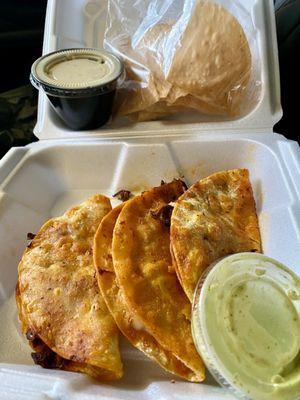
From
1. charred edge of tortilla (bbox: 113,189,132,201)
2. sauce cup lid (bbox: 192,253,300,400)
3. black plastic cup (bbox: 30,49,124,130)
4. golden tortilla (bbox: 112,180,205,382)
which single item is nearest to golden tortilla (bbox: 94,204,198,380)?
golden tortilla (bbox: 112,180,205,382)

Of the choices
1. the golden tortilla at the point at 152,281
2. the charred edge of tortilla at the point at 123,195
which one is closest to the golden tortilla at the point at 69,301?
the golden tortilla at the point at 152,281

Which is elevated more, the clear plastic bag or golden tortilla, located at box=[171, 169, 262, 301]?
the clear plastic bag

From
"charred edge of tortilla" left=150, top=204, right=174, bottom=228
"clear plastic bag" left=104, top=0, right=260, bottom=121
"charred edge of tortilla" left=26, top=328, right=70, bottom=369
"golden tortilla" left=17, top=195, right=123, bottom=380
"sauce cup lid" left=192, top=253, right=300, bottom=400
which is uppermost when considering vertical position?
"clear plastic bag" left=104, top=0, right=260, bottom=121

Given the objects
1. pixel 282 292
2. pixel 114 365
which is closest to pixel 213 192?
pixel 282 292

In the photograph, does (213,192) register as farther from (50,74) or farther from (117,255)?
(50,74)

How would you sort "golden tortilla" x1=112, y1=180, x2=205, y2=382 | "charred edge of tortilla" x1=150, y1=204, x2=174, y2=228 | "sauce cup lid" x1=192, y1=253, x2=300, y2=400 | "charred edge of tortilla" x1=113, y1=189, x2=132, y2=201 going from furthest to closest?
"charred edge of tortilla" x1=113, y1=189, x2=132, y2=201 < "charred edge of tortilla" x1=150, y1=204, x2=174, y2=228 < "golden tortilla" x1=112, y1=180, x2=205, y2=382 < "sauce cup lid" x1=192, y1=253, x2=300, y2=400

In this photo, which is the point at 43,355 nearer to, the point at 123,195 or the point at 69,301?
the point at 69,301

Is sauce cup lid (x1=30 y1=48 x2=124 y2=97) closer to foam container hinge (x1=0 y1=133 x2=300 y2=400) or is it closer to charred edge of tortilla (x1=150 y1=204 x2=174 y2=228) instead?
foam container hinge (x1=0 y1=133 x2=300 y2=400)

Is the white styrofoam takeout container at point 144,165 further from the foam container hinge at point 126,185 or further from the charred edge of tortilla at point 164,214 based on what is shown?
the charred edge of tortilla at point 164,214

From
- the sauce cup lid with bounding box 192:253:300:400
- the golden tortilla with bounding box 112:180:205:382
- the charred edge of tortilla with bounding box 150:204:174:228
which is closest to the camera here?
the sauce cup lid with bounding box 192:253:300:400
